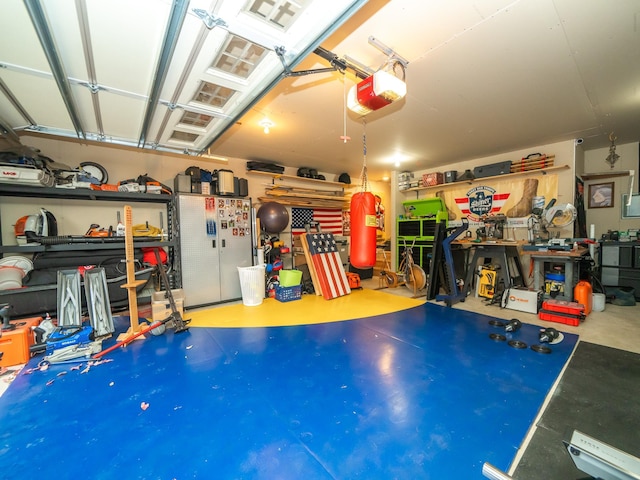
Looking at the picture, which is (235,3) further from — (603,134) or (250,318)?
(603,134)

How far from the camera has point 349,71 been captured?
2.55 m

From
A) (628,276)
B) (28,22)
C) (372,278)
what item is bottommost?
(372,278)

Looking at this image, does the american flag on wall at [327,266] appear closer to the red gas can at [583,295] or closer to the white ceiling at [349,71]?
the white ceiling at [349,71]

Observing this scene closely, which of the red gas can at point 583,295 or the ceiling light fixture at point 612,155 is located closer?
the red gas can at point 583,295

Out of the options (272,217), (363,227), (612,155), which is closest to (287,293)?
(272,217)

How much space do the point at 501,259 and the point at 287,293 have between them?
372 cm

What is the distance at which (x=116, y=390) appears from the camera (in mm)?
2133

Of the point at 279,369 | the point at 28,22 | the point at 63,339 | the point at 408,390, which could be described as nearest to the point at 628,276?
the point at 408,390

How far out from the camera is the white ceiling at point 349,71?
5.39 feet

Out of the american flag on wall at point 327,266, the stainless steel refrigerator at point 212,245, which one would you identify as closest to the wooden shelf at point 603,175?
the american flag on wall at point 327,266

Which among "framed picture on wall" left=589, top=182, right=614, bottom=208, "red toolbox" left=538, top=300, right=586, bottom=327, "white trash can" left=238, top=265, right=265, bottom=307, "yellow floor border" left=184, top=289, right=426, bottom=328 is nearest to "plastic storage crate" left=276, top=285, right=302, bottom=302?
"yellow floor border" left=184, top=289, right=426, bottom=328

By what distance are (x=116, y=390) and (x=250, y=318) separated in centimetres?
183

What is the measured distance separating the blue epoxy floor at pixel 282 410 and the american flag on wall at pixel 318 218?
3.69 m

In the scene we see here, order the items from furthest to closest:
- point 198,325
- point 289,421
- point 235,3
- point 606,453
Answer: point 198,325, point 289,421, point 235,3, point 606,453
